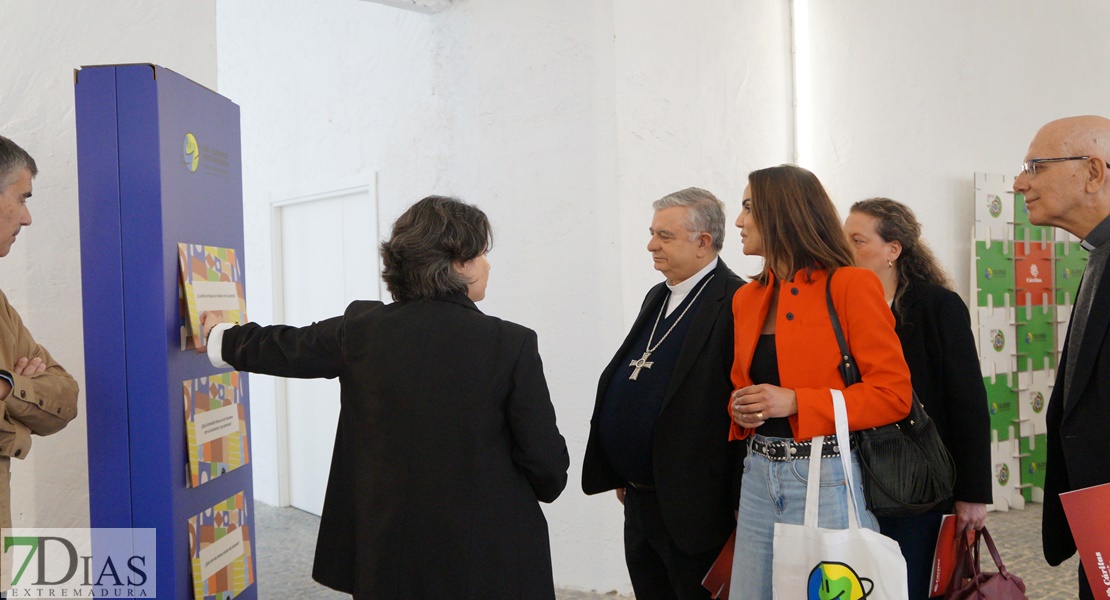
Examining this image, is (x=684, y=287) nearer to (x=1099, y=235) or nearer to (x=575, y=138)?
(x=1099, y=235)

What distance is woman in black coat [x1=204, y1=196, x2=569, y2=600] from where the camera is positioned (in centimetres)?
192

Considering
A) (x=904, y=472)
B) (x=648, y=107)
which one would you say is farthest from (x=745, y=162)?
(x=904, y=472)

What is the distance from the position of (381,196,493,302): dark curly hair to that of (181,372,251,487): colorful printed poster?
720 mm

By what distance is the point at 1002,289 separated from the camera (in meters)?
5.70

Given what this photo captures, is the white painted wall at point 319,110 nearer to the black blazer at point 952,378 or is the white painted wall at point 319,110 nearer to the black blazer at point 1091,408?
the black blazer at point 952,378

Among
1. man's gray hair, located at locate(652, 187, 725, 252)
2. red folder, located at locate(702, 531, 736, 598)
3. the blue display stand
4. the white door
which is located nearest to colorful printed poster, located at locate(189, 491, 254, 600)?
the blue display stand

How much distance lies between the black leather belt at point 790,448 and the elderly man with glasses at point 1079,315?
0.50 meters

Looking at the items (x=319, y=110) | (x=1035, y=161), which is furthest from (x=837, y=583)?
(x=319, y=110)

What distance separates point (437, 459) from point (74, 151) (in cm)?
200

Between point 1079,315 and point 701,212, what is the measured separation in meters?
1.12

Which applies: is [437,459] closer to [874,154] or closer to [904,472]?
[904,472]

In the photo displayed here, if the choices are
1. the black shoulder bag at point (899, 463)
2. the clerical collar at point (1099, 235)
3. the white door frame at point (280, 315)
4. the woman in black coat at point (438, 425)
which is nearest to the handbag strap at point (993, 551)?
the black shoulder bag at point (899, 463)

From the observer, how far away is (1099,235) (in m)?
1.88

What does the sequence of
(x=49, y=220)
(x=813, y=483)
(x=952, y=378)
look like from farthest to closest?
(x=49, y=220) → (x=952, y=378) → (x=813, y=483)
